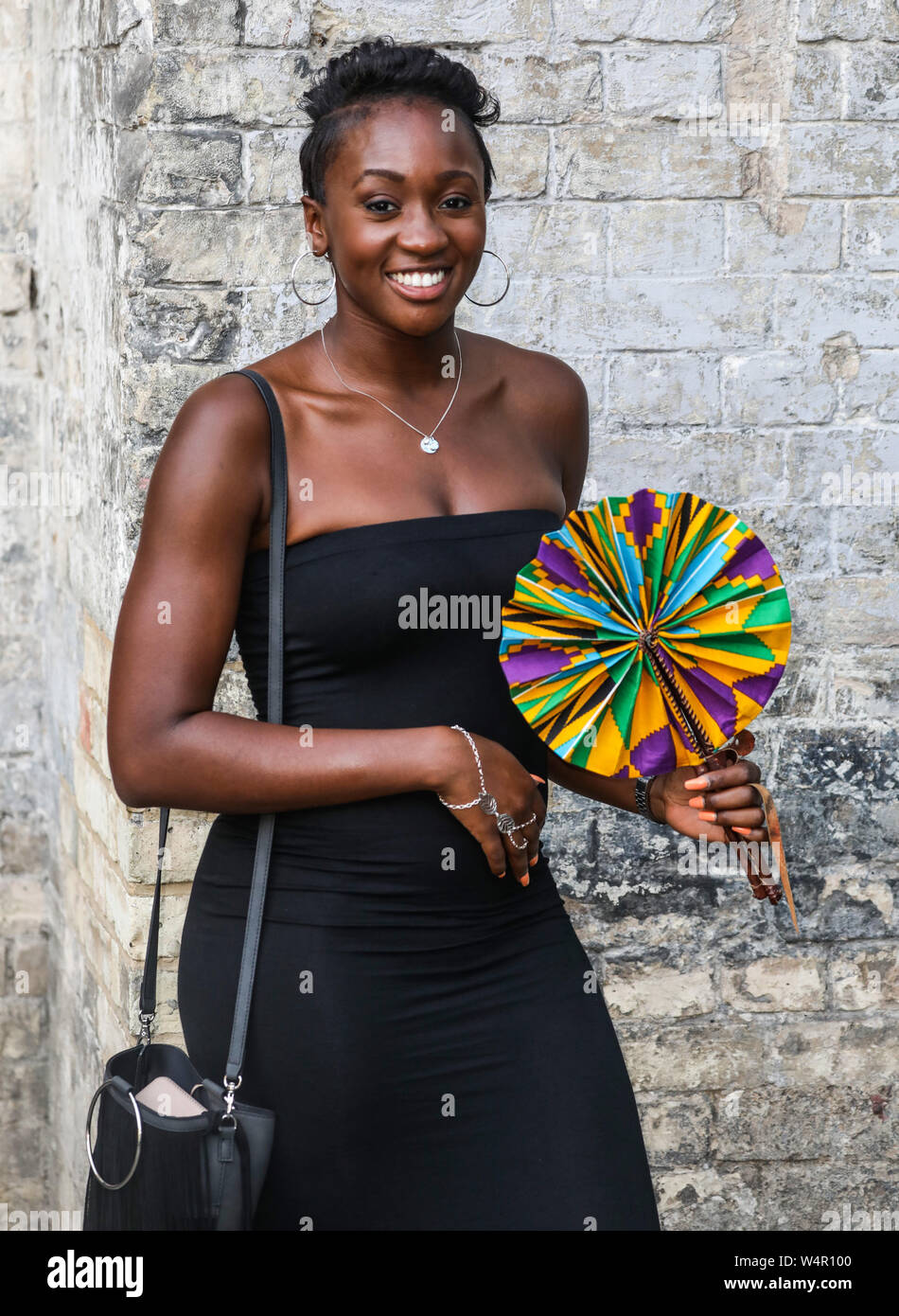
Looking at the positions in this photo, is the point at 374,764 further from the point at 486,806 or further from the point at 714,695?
the point at 714,695

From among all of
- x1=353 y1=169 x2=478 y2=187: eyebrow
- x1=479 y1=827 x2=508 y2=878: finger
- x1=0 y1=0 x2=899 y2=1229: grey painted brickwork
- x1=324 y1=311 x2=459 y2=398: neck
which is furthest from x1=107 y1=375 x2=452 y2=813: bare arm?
x1=0 y1=0 x2=899 y2=1229: grey painted brickwork

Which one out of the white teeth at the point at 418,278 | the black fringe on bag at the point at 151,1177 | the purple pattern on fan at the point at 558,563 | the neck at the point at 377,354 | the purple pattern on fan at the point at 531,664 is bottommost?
the black fringe on bag at the point at 151,1177

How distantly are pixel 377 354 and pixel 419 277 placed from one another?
0.15 metres

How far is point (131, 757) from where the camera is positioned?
6.33 feet

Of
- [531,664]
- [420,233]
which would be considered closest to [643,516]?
[531,664]

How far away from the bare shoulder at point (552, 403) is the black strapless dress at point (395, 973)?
300 millimetres

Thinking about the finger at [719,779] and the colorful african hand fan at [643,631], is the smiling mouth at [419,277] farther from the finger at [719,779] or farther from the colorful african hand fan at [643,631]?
the finger at [719,779]

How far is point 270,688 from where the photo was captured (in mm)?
2000

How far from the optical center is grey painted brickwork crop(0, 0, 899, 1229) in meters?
3.29

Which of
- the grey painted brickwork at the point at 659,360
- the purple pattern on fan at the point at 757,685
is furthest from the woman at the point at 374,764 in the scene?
the grey painted brickwork at the point at 659,360

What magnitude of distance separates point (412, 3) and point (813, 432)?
135 centimetres

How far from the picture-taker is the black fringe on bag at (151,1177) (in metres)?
1.93
